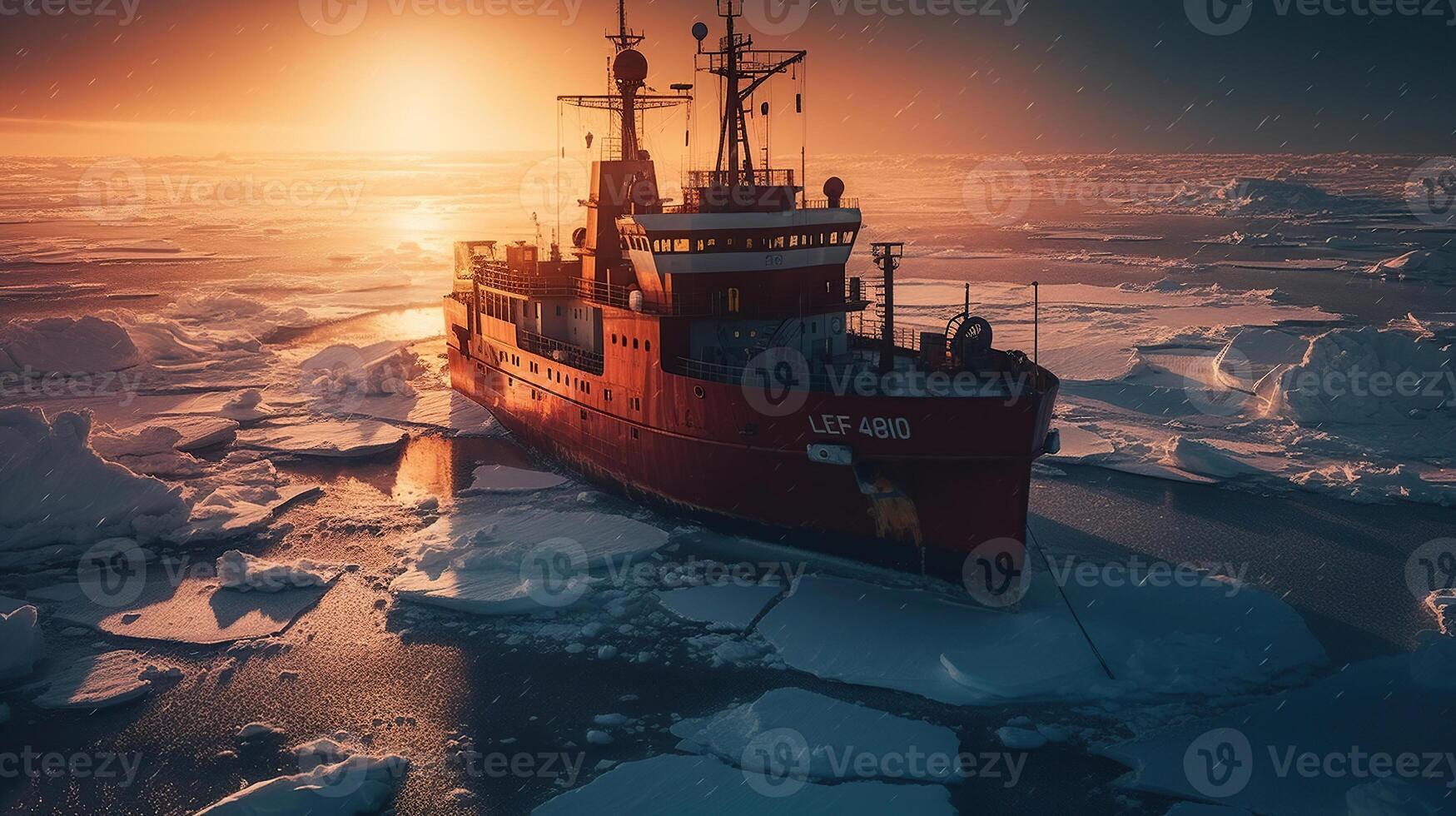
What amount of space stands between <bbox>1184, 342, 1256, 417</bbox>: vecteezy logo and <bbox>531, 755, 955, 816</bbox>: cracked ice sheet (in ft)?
59.8

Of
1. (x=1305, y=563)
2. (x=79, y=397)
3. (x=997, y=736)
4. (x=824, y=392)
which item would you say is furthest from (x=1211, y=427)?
(x=79, y=397)

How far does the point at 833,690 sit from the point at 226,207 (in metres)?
131

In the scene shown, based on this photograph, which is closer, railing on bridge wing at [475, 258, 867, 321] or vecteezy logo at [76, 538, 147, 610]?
vecteezy logo at [76, 538, 147, 610]

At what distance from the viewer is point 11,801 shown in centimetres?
1130

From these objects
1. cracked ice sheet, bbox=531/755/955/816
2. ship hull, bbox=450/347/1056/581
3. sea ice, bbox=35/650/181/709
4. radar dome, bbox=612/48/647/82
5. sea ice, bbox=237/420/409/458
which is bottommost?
cracked ice sheet, bbox=531/755/955/816

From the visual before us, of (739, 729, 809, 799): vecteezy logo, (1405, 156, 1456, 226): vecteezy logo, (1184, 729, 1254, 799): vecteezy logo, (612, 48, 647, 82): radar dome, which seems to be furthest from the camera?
(1405, 156, 1456, 226): vecteezy logo

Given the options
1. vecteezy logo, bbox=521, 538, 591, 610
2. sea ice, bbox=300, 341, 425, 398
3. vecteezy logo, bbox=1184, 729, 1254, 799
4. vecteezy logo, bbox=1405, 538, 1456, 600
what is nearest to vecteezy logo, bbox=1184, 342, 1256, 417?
vecteezy logo, bbox=1405, 538, 1456, 600

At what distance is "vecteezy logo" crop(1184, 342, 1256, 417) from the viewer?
2567 cm

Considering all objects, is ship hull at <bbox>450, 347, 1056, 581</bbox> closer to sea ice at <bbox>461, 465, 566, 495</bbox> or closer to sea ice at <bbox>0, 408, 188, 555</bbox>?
sea ice at <bbox>461, 465, 566, 495</bbox>

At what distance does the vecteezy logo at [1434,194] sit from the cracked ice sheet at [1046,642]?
7477 centimetres

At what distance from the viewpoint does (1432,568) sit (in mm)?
16250

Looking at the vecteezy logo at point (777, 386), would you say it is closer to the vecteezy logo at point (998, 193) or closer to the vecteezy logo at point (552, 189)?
the vecteezy logo at point (552, 189)

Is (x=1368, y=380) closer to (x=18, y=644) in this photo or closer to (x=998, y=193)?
(x=18, y=644)

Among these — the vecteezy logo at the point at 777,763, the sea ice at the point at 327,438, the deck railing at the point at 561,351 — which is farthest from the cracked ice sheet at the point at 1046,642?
the sea ice at the point at 327,438
